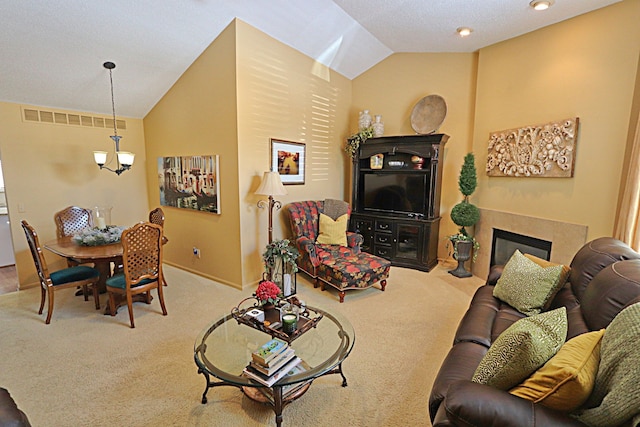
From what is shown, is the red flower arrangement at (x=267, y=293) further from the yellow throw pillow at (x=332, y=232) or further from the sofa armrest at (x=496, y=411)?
the yellow throw pillow at (x=332, y=232)

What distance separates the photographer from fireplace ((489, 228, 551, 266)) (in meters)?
3.69

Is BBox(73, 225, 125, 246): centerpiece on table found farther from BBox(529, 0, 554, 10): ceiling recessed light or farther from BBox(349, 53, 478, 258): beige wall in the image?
BBox(529, 0, 554, 10): ceiling recessed light

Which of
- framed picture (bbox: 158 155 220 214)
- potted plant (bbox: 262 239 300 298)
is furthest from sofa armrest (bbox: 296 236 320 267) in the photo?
framed picture (bbox: 158 155 220 214)

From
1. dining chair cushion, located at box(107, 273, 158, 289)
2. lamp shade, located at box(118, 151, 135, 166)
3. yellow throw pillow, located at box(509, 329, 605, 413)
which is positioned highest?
lamp shade, located at box(118, 151, 135, 166)

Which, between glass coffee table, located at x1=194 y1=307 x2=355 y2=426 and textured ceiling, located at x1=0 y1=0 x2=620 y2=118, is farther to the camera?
textured ceiling, located at x1=0 y1=0 x2=620 y2=118

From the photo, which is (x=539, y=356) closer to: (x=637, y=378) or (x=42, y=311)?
(x=637, y=378)

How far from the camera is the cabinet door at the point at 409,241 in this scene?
4.64 meters

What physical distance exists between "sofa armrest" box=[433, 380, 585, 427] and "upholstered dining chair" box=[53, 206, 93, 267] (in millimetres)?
4295

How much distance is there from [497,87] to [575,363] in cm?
401

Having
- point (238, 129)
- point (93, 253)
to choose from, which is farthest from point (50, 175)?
point (238, 129)

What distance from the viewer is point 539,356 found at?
1221mm

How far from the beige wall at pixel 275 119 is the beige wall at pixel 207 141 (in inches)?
4.5

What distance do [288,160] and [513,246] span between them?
3.26 m

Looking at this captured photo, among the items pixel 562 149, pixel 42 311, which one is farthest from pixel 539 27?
pixel 42 311
